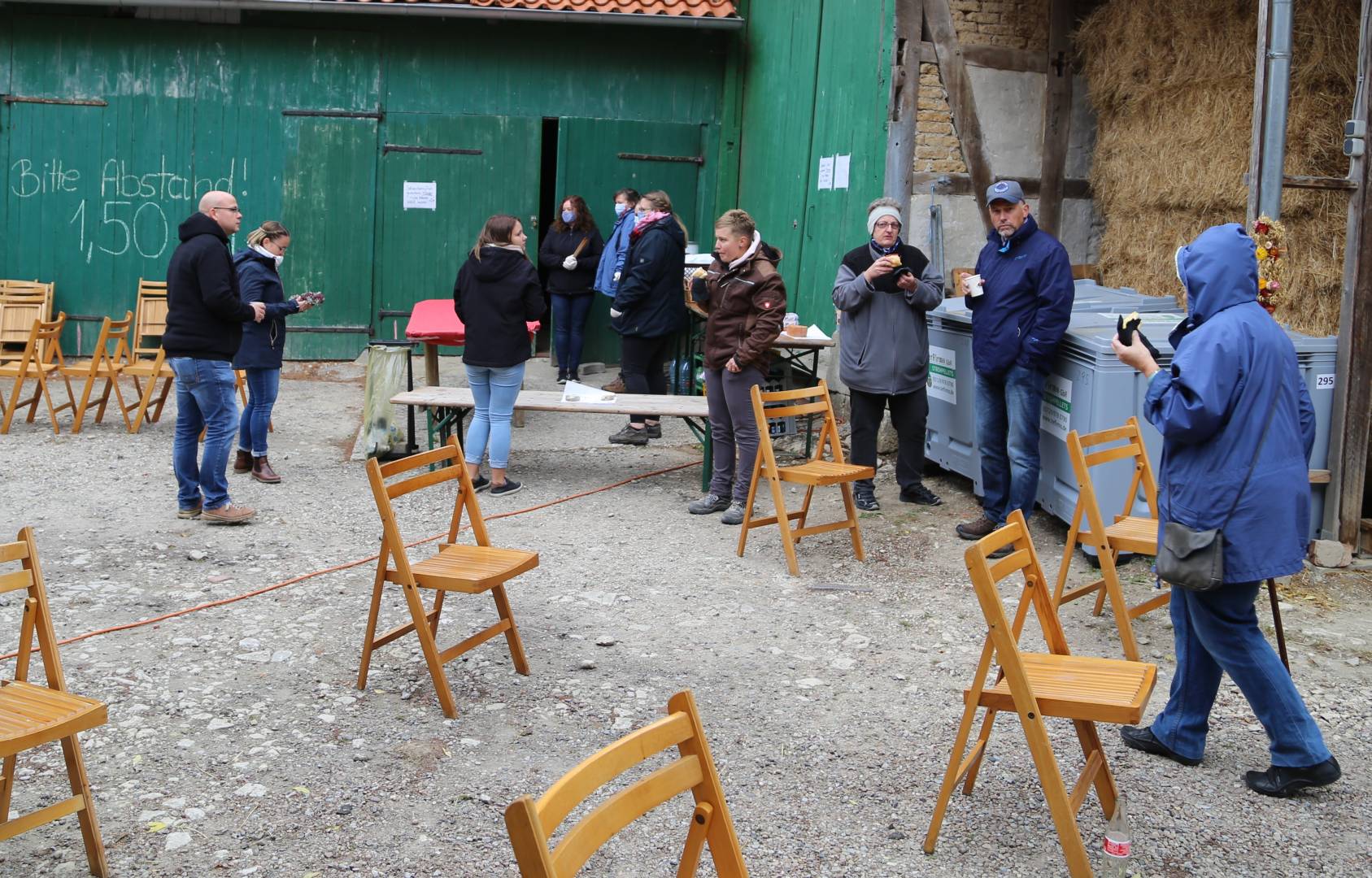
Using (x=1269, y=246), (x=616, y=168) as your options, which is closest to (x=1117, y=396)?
(x=1269, y=246)

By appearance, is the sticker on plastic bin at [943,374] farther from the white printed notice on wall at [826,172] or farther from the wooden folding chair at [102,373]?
the wooden folding chair at [102,373]

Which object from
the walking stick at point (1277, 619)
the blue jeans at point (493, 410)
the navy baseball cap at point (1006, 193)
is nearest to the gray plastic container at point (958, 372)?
the navy baseball cap at point (1006, 193)

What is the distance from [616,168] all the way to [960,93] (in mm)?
4628

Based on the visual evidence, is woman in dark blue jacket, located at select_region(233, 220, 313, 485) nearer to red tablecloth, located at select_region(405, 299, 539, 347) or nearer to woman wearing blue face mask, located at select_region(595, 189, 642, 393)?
red tablecloth, located at select_region(405, 299, 539, 347)

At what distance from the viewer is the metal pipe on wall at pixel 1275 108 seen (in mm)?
6000

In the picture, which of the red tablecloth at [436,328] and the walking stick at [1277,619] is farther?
the red tablecloth at [436,328]

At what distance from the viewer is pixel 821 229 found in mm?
10289

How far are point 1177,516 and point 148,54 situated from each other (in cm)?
1143

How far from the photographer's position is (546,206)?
1556 cm

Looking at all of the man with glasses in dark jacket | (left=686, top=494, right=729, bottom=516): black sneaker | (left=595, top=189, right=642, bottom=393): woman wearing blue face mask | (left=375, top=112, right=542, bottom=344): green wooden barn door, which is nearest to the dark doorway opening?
(left=375, top=112, right=542, bottom=344): green wooden barn door

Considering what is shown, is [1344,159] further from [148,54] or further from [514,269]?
[148,54]

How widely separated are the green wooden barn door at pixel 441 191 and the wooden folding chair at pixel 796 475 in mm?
6596

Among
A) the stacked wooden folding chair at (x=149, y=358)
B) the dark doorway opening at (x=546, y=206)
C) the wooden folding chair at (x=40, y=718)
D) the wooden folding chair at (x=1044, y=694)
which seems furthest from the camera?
the dark doorway opening at (x=546, y=206)

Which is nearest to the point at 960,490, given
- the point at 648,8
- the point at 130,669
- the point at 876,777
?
the point at 876,777
